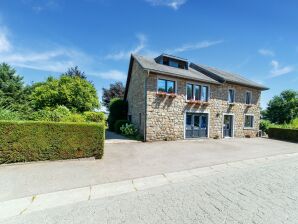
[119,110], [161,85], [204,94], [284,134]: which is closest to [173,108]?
[161,85]

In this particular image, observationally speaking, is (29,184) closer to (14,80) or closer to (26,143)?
(26,143)

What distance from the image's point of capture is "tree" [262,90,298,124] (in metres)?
35.4

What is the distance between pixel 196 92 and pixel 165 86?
320 centimetres

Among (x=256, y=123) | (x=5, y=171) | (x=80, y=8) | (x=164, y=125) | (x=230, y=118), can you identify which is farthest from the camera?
(x=256, y=123)

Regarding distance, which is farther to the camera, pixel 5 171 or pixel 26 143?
pixel 26 143

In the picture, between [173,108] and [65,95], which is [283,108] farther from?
[65,95]

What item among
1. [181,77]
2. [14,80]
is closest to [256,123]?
[181,77]

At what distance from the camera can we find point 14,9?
7.25m

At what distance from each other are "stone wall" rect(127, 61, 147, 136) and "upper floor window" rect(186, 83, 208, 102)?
390 cm

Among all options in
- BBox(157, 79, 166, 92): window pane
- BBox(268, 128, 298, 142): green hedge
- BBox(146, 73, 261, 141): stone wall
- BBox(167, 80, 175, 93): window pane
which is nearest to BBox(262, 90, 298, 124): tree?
BBox(268, 128, 298, 142): green hedge

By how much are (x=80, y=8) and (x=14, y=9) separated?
2.63 meters

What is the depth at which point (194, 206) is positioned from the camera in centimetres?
375

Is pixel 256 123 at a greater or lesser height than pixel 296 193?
greater

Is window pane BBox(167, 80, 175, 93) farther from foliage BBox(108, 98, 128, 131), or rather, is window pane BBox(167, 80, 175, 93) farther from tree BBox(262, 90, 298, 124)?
tree BBox(262, 90, 298, 124)
